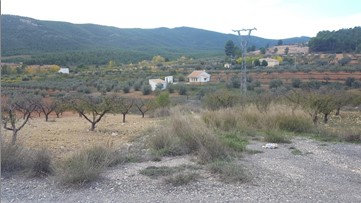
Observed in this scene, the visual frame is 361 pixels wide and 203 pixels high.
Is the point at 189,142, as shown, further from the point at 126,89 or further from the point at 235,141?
the point at 126,89

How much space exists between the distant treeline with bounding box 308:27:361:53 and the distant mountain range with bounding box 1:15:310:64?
116 feet

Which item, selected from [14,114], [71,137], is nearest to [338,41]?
[71,137]

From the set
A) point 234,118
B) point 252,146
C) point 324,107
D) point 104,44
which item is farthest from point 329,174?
point 104,44

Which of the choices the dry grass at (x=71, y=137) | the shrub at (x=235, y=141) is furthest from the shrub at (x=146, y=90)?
the shrub at (x=235, y=141)

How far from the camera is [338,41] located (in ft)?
269

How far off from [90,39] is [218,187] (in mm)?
108938

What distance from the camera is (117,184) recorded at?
715 centimetres

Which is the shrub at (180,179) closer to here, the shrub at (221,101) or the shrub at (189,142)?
the shrub at (189,142)

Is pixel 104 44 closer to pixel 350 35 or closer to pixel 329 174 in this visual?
pixel 350 35

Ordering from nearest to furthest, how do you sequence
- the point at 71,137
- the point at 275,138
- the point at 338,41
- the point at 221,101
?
the point at 275,138 → the point at 71,137 → the point at 221,101 → the point at 338,41

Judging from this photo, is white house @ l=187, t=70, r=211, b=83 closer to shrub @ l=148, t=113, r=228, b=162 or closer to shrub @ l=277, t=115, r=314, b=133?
shrub @ l=277, t=115, r=314, b=133

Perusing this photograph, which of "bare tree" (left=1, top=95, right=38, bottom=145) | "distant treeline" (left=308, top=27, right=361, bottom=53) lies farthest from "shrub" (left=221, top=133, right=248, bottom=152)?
"distant treeline" (left=308, top=27, right=361, bottom=53)

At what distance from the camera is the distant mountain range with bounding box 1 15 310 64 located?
293 ft

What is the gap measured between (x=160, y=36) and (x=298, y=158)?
143427 mm
